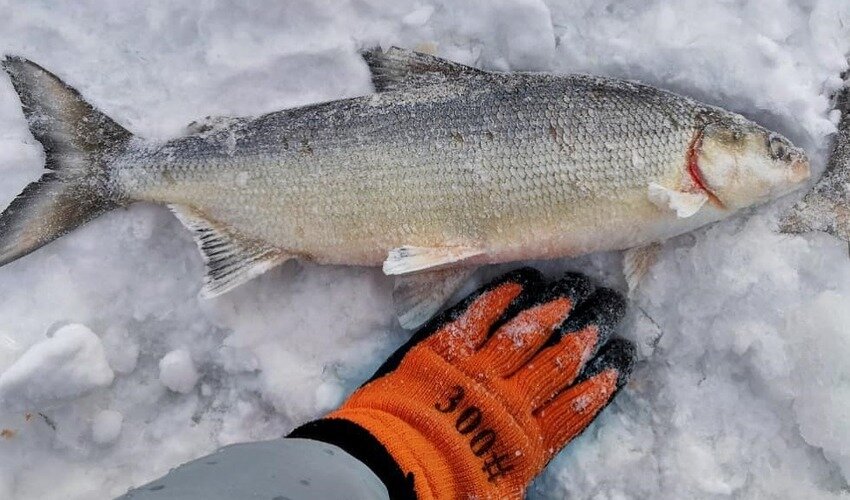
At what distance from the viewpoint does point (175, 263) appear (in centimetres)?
250

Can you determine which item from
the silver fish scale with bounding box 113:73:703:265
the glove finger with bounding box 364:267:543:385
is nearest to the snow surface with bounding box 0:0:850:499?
the glove finger with bounding box 364:267:543:385

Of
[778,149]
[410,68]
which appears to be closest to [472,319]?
[410,68]

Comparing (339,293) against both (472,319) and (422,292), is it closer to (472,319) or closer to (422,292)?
(422,292)

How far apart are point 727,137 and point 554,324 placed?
2.60 feet

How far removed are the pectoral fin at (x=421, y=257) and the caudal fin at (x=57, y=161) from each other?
969 millimetres

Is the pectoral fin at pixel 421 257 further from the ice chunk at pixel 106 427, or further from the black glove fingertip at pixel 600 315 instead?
the ice chunk at pixel 106 427

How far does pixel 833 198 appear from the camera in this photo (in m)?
2.34

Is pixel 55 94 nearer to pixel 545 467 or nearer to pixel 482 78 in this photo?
pixel 482 78

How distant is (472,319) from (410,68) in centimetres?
85

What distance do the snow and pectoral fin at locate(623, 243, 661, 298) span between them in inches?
60.1

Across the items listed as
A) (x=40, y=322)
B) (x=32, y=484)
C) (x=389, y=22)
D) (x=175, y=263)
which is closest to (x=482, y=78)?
(x=389, y=22)

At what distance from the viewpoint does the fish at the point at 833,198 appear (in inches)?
90.7

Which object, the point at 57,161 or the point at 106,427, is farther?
the point at 106,427

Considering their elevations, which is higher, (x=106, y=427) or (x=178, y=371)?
(x=178, y=371)
